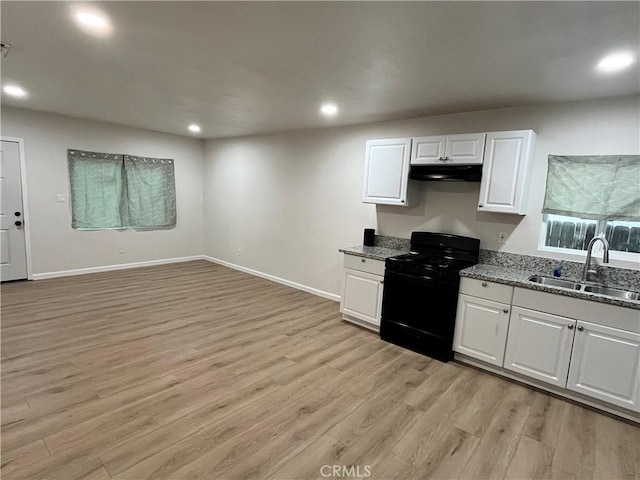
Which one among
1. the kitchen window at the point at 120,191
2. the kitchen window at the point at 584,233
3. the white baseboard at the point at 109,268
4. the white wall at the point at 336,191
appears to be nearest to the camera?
the kitchen window at the point at 584,233

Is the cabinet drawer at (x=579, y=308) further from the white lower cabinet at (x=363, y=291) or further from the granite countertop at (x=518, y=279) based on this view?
the white lower cabinet at (x=363, y=291)

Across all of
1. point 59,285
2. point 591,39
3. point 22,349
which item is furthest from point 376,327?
point 59,285

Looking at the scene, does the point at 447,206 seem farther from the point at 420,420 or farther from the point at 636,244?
the point at 420,420

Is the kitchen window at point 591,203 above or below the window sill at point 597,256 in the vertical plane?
above

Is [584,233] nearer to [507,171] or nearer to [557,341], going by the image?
[507,171]

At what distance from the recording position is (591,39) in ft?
6.28

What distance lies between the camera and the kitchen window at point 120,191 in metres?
5.45

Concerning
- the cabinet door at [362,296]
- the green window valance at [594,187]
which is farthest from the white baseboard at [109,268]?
the green window valance at [594,187]

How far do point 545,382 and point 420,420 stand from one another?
4.10 feet

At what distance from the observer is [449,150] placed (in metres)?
3.42

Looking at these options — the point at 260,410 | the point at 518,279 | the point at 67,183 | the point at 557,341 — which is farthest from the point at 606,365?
the point at 67,183

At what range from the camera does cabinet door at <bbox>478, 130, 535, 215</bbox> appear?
305 cm

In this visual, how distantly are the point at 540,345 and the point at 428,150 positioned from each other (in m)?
2.12

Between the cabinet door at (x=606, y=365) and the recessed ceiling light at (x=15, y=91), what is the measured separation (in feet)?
19.5
